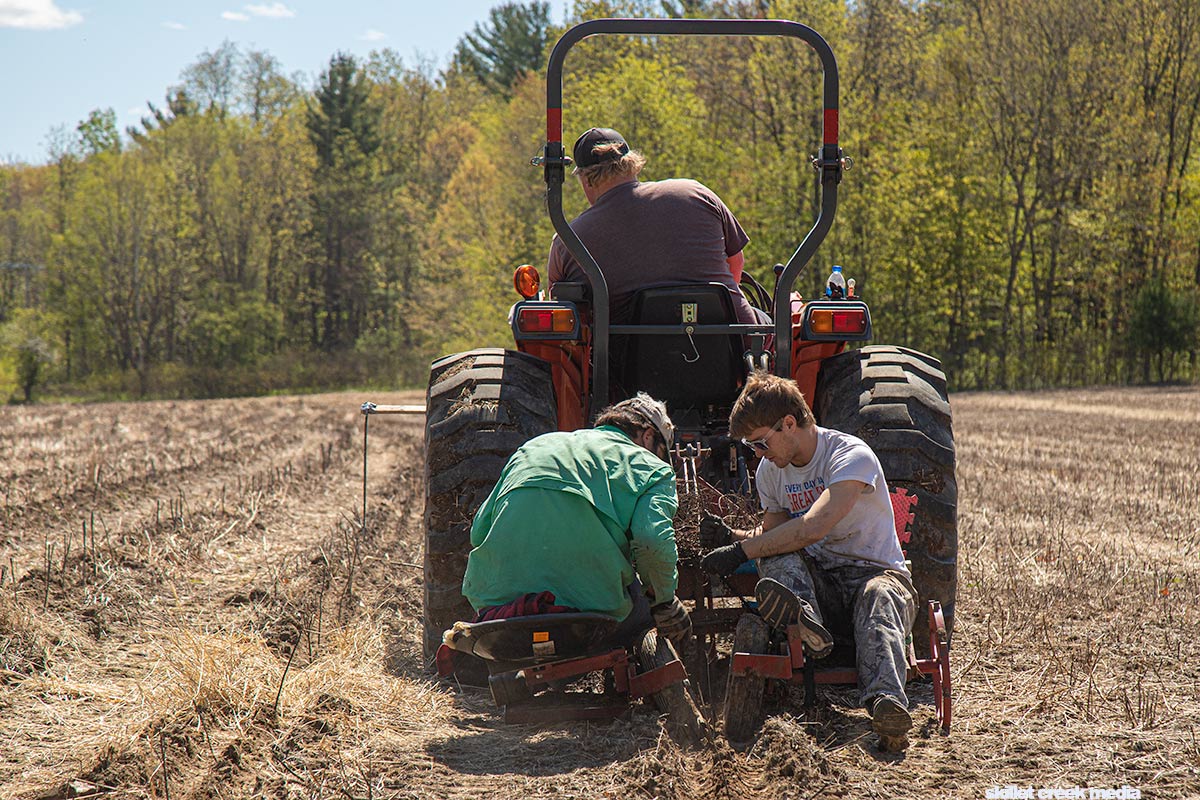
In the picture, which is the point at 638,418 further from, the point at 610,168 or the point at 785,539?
the point at 610,168

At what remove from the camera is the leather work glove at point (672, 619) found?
3938mm

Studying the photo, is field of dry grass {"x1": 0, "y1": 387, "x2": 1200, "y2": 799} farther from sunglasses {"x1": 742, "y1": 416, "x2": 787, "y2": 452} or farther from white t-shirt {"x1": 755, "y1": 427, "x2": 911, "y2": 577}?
sunglasses {"x1": 742, "y1": 416, "x2": 787, "y2": 452}

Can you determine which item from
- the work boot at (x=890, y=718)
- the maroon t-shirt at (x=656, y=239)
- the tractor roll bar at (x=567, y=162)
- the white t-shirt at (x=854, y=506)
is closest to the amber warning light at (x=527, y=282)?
the maroon t-shirt at (x=656, y=239)

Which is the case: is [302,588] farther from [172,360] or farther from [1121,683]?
[172,360]

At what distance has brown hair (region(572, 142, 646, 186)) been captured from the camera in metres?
5.07

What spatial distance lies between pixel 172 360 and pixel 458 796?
147 feet

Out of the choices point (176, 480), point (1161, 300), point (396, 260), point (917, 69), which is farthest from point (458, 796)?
point (396, 260)

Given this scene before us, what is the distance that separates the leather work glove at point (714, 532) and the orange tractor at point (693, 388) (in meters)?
0.17

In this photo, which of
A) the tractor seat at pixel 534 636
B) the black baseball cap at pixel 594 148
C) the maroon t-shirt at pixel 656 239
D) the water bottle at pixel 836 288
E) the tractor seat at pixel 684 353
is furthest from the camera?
the water bottle at pixel 836 288

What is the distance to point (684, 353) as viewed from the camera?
4.93 metres

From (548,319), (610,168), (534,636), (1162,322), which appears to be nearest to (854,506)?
(534,636)

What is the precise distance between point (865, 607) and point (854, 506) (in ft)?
1.22

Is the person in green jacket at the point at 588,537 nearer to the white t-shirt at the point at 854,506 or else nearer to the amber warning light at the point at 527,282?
the white t-shirt at the point at 854,506

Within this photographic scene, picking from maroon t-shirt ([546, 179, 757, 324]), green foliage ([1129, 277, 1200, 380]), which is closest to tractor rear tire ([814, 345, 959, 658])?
maroon t-shirt ([546, 179, 757, 324])
